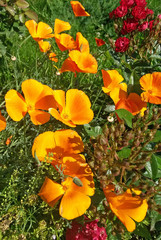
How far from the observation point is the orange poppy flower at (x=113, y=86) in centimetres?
145

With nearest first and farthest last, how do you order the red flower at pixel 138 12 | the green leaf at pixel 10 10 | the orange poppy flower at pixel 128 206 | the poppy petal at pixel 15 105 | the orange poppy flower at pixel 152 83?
the orange poppy flower at pixel 128 206 → the poppy petal at pixel 15 105 → the orange poppy flower at pixel 152 83 → the green leaf at pixel 10 10 → the red flower at pixel 138 12

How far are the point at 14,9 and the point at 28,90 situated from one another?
707 millimetres

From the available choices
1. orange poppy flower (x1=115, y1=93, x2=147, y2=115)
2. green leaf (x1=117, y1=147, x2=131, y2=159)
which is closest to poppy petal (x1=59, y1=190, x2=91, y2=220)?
green leaf (x1=117, y1=147, x2=131, y2=159)

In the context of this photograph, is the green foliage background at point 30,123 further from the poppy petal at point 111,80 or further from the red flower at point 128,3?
→ the red flower at point 128,3

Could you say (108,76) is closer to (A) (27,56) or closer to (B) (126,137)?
(B) (126,137)

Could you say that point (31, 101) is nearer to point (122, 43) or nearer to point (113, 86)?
point (113, 86)

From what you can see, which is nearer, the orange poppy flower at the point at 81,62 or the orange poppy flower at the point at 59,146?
→ the orange poppy flower at the point at 59,146

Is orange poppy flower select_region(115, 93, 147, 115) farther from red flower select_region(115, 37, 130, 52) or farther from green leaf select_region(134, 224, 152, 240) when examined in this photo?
green leaf select_region(134, 224, 152, 240)

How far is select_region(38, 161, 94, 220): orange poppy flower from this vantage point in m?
1.14

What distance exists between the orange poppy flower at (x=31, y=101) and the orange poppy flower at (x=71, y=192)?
0.74ft

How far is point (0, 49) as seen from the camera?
184 centimetres

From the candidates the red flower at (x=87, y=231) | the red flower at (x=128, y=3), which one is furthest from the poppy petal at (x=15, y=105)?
the red flower at (x=128, y=3)

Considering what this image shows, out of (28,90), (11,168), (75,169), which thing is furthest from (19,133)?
(75,169)

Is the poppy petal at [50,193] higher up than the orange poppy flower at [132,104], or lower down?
lower down
